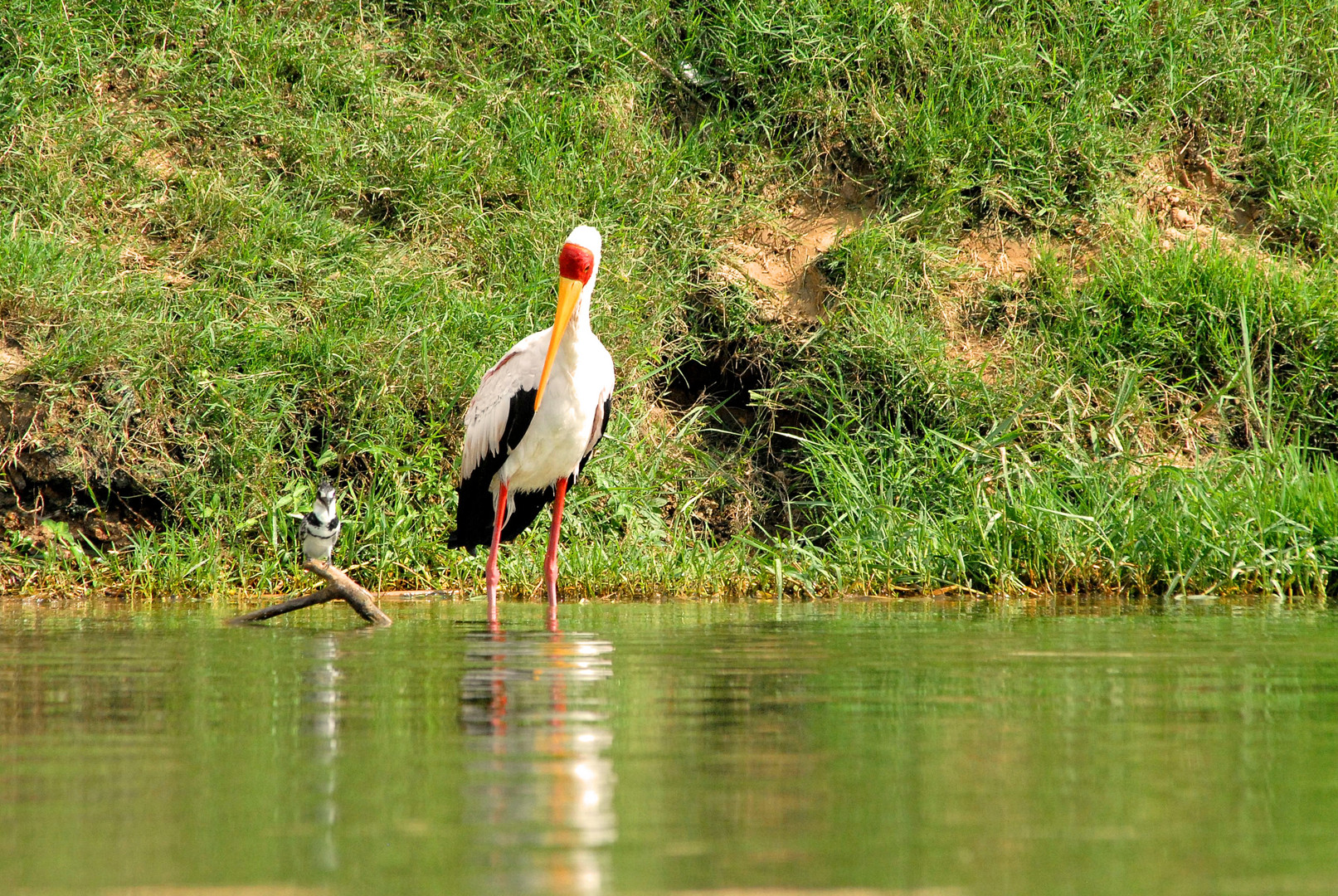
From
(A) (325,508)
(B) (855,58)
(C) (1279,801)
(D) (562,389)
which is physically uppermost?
(B) (855,58)

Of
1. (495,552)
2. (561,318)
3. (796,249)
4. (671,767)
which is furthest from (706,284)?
(671,767)

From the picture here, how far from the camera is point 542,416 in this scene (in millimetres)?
7461

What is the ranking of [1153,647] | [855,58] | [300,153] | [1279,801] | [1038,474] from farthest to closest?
[855,58] < [300,153] < [1038,474] < [1153,647] < [1279,801]

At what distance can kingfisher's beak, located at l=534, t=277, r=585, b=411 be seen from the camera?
725 cm

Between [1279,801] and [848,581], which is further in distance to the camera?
[848,581]

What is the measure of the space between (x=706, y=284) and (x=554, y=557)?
3197mm

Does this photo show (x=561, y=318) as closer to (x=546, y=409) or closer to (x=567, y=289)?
(x=567, y=289)

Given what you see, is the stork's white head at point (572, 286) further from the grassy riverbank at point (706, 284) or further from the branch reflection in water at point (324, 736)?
the branch reflection in water at point (324, 736)

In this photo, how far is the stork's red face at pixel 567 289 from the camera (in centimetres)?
726

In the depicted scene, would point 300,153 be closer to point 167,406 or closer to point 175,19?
point 175,19

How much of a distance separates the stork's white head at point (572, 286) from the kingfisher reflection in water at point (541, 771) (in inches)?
113

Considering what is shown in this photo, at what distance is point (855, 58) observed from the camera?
11336mm

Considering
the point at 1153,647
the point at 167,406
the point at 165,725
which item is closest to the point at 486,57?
the point at 167,406

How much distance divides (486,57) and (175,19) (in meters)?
2.24
